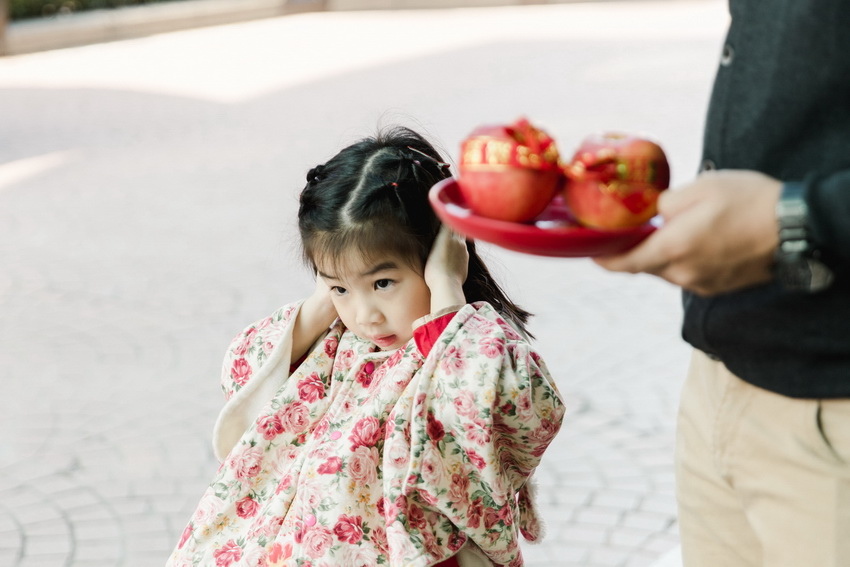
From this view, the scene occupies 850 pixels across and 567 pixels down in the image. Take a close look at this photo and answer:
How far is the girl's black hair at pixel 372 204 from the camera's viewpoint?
199 centimetres

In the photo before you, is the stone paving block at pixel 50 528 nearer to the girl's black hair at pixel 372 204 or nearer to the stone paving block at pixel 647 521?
the girl's black hair at pixel 372 204

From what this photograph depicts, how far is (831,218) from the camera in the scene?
115 cm

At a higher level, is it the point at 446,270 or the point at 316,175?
the point at 316,175

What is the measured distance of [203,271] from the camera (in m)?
5.43

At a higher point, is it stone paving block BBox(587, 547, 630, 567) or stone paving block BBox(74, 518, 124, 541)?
stone paving block BBox(74, 518, 124, 541)

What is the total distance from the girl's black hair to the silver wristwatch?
37.0 inches

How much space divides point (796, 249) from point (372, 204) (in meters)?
1.00

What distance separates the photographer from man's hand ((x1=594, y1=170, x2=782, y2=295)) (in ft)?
3.82

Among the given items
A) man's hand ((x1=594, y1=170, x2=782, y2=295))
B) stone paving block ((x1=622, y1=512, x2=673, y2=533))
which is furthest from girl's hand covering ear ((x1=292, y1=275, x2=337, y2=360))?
stone paving block ((x1=622, y1=512, x2=673, y2=533))

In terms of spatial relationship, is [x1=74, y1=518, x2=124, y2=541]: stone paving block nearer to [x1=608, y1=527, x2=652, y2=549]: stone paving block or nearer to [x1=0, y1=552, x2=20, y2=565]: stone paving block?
[x1=0, y1=552, x2=20, y2=565]: stone paving block

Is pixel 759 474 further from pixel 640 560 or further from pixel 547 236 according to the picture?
pixel 640 560

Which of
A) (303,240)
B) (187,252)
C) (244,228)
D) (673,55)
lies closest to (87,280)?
(187,252)

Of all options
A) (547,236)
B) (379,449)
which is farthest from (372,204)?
(547,236)

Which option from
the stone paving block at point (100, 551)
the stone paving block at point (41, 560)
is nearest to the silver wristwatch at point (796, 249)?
the stone paving block at point (100, 551)
